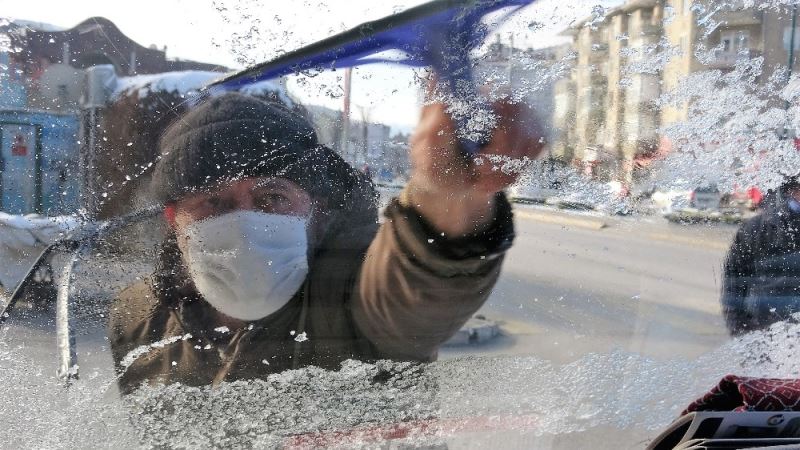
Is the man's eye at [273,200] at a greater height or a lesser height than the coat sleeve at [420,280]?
greater

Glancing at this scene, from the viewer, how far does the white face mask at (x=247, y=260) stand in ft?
4.10

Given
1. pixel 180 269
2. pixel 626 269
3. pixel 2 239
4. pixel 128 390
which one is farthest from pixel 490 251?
pixel 2 239

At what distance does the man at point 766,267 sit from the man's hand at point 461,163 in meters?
0.51

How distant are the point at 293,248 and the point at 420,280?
0.87 ft

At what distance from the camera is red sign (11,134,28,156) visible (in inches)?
44.0

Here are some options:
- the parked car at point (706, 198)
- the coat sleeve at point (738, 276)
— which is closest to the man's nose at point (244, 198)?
the parked car at point (706, 198)

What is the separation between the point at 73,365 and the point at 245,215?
43 cm

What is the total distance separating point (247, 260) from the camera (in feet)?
4.19

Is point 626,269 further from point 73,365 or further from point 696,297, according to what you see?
point 73,365

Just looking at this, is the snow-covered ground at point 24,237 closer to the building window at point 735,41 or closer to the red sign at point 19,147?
the red sign at point 19,147

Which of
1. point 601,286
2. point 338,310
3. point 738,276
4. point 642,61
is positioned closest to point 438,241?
point 338,310

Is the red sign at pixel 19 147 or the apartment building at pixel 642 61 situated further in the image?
the apartment building at pixel 642 61

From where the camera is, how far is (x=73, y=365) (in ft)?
4.18

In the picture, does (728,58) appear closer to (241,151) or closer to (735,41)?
(735,41)
